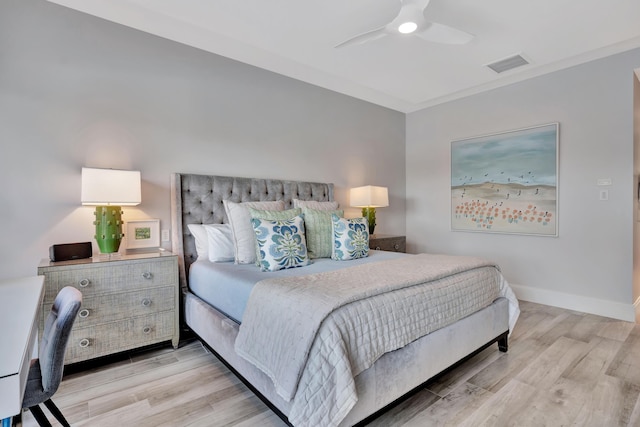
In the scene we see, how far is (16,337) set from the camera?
0.99 metres

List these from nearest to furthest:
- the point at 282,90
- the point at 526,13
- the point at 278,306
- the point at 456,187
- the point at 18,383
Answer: the point at 18,383 < the point at 278,306 < the point at 526,13 < the point at 282,90 < the point at 456,187

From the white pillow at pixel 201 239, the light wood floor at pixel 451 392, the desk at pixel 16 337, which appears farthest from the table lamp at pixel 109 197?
the light wood floor at pixel 451 392

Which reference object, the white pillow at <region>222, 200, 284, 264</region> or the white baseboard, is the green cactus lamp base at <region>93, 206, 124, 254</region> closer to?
the white pillow at <region>222, 200, 284, 264</region>

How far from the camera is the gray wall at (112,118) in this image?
2.21m

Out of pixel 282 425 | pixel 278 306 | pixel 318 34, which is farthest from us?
pixel 318 34

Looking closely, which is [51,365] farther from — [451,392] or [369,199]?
[369,199]

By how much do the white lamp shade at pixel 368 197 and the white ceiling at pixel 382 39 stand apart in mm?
1301

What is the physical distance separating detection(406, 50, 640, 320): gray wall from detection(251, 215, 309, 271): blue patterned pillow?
284cm

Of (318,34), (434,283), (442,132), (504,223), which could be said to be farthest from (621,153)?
(318,34)

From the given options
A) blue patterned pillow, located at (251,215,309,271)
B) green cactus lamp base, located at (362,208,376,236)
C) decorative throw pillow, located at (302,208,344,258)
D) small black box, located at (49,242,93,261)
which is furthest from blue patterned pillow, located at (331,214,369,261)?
small black box, located at (49,242,93,261)

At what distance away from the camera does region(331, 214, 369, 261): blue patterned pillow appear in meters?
2.73

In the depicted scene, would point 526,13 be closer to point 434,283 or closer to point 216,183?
point 434,283

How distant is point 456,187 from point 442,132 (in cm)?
82

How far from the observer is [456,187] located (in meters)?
4.38
